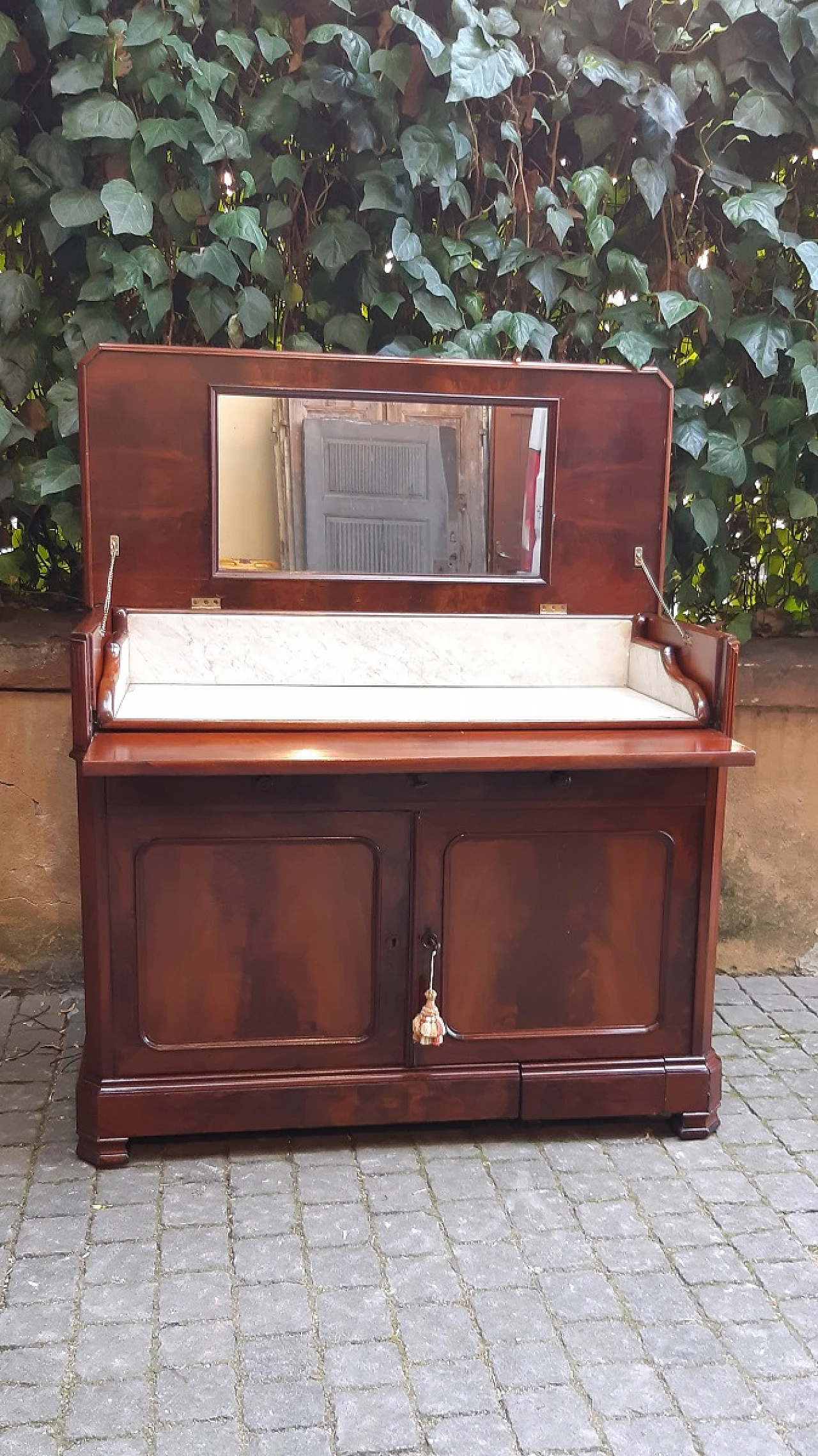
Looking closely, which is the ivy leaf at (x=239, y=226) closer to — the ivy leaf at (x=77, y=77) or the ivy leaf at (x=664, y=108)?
the ivy leaf at (x=77, y=77)

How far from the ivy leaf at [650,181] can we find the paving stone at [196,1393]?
119 inches

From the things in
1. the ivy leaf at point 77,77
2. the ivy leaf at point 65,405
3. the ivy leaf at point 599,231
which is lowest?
the ivy leaf at point 65,405

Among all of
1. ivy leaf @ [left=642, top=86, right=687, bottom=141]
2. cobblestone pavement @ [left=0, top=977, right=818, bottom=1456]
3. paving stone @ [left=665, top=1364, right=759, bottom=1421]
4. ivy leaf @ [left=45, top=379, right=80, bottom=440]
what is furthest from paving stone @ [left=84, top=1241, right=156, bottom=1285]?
ivy leaf @ [left=642, top=86, right=687, bottom=141]

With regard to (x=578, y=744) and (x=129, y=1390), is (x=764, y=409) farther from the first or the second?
(x=129, y=1390)

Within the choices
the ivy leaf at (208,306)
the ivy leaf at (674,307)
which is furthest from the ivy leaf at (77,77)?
the ivy leaf at (674,307)

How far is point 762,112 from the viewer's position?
326 cm

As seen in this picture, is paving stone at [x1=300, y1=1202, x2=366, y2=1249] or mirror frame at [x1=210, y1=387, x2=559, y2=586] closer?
paving stone at [x1=300, y1=1202, x2=366, y2=1249]

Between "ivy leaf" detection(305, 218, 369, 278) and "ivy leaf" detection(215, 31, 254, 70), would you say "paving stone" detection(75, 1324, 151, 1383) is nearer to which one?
"ivy leaf" detection(305, 218, 369, 278)

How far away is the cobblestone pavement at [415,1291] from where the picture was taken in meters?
1.96

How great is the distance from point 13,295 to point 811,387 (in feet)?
7.34

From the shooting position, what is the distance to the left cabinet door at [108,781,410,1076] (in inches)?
103

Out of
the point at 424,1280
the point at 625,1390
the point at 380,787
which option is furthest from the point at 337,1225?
the point at 380,787

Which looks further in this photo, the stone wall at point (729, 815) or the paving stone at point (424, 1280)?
the stone wall at point (729, 815)

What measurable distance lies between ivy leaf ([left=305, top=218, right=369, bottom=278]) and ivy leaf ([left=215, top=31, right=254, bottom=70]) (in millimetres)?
446
